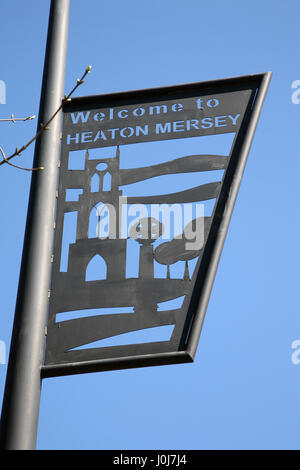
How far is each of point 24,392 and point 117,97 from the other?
1.62 metres

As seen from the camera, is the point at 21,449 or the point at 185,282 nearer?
the point at 21,449

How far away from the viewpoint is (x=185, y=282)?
3189mm

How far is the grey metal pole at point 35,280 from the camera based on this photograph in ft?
9.92

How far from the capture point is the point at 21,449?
2949mm

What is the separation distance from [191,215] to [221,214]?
0.17 metres

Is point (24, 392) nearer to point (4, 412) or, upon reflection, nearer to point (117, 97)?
point (4, 412)

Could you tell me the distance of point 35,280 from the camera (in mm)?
3299

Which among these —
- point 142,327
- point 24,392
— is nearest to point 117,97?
point 142,327

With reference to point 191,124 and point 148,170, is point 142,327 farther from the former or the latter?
point 191,124

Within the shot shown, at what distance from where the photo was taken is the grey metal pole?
3.02 metres
